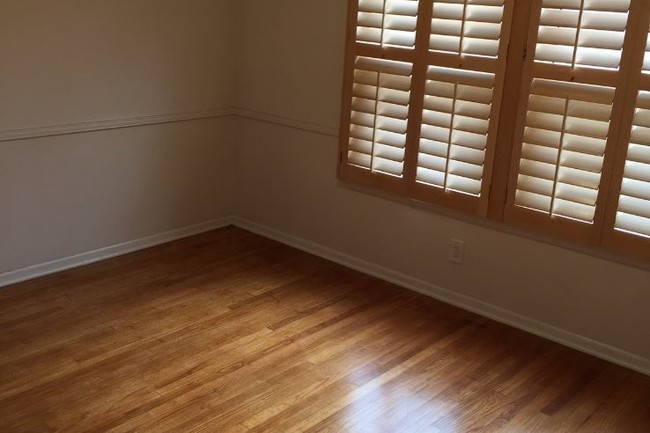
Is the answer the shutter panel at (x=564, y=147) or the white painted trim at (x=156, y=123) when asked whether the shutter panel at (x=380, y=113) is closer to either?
the white painted trim at (x=156, y=123)

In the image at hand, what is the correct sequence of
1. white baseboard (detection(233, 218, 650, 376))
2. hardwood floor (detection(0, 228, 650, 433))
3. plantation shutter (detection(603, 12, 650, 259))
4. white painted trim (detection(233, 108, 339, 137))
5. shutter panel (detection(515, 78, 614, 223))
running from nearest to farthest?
hardwood floor (detection(0, 228, 650, 433)) → plantation shutter (detection(603, 12, 650, 259)) → shutter panel (detection(515, 78, 614, 223)) → white baseboard (detection(233, 218, 650, 376)) → white painted trim (detection(233, 108, 339, 137))

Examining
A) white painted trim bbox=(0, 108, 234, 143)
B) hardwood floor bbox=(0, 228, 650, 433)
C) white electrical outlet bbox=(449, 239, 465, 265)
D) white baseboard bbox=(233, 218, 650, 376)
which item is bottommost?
hardwood floor bbox=(0, 228, 650, 433)

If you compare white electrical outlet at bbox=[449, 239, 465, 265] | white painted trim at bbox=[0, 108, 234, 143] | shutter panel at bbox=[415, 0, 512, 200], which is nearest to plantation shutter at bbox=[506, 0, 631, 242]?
shutter panel at bbox=[415, 0, 512, 200]

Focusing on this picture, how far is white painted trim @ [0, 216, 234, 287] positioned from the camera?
3652 millimetres

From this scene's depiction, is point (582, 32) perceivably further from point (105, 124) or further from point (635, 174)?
point (105, 124)

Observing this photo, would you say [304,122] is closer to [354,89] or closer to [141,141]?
[354,89]

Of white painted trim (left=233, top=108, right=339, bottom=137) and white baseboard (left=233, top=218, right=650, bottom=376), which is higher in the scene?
white painted trim (left=233, top=108, right=339, bottom=137)

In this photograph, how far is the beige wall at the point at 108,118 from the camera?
3.46 metres

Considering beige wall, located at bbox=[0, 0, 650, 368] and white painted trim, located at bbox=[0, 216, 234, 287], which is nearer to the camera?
beige wall, located at bbox=[0, 0, 650, 368]

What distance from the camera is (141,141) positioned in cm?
401

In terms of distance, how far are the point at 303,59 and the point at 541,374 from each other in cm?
208

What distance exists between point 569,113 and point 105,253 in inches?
97.8

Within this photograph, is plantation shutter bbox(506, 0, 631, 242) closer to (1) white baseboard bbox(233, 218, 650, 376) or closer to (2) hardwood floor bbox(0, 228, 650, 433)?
(1) white baseboard bbox(233, 218, 650, 376)

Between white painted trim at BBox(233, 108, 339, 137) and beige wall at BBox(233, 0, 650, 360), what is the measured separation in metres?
0.03
